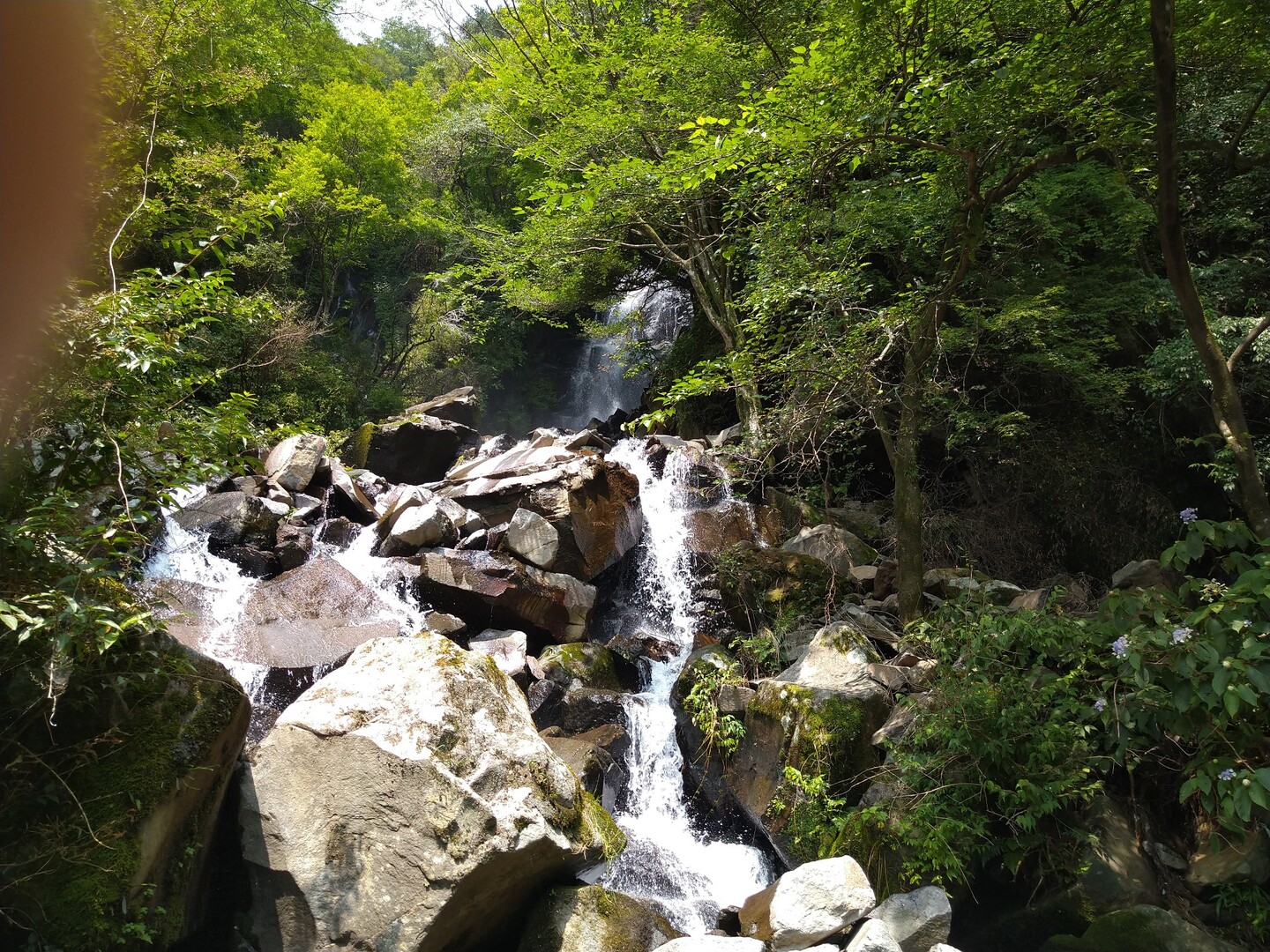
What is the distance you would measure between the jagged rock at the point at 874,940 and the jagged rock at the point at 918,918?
0.17 ft

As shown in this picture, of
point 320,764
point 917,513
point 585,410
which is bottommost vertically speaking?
point 320,764

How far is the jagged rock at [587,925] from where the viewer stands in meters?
3.86

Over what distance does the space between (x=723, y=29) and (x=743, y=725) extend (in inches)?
369

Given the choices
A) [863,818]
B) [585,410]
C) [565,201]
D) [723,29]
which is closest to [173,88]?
[565,201]

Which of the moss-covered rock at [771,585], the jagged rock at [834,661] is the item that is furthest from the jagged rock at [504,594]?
the jagged rock at [834,661]

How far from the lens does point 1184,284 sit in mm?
4168

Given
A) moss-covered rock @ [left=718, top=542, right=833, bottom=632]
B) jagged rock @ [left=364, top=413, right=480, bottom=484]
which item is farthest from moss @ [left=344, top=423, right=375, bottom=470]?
moss-covered rock @ [left=718, top=542, right=833, bottom=632]

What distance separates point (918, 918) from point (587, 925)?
1.80m

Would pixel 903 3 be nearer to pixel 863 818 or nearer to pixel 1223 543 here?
pixel 1223 543

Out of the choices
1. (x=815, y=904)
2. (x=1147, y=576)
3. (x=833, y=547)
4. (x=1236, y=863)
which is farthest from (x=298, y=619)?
(x=1147, y=576)

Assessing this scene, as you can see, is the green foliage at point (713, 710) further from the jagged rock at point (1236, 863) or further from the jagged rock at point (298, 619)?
the jagged rock at point (298, 619)

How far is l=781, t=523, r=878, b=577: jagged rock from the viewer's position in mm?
8613

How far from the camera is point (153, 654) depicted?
350 centimetres

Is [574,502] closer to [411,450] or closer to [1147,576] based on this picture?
[411,450]
